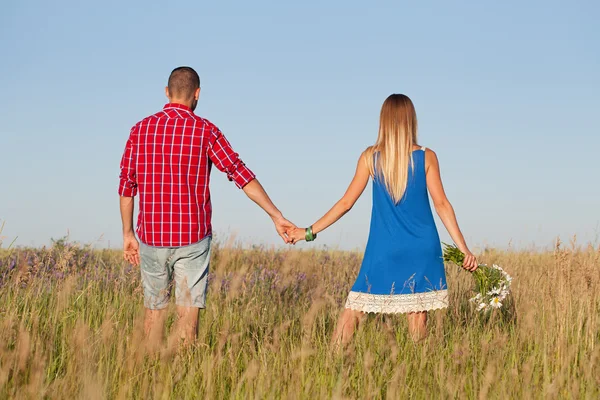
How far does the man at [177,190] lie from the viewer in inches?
200

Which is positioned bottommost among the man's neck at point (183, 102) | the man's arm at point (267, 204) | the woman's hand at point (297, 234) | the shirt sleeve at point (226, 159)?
the woman's hand at point (297, 234)

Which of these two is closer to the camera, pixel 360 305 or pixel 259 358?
pixel 259 358

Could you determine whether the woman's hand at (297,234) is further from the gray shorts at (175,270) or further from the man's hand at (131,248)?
the man's hand at (131,248)

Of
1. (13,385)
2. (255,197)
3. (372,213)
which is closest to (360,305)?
(372,213)

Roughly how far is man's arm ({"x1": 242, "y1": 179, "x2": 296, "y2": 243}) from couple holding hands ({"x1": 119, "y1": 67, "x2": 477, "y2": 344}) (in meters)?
0.08

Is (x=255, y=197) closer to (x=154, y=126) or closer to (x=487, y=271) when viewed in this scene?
(x=154, y=126)

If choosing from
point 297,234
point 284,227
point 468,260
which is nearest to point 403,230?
point 468,260

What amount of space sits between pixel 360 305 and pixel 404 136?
1436 mm

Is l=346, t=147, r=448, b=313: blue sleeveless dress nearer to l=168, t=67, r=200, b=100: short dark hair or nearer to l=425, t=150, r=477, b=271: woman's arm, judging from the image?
l=425, t=150, r=477, b=271: woman's arm

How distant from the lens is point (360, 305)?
17.4 ft

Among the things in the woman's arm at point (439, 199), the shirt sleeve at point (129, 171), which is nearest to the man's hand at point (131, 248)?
the shirt sleeve at point (129, 171)

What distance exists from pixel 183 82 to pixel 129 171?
87 centimetres

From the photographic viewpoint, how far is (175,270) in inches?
203

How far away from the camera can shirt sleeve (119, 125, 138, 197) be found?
17.6 ft
